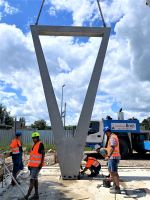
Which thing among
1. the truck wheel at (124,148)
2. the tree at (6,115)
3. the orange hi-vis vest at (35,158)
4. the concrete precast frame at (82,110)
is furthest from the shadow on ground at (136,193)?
the tree at (6,115)

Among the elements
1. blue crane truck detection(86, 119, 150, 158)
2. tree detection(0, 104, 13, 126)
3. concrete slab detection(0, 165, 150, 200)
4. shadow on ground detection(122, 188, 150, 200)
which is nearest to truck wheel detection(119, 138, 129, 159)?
blue crane truck detection(86, 119, 150, 158)

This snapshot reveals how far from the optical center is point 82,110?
14.4m

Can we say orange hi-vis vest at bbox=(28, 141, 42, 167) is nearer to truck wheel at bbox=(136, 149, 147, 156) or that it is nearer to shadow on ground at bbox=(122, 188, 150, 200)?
shadow on ground at bbox=(122, 188, 150, 200)

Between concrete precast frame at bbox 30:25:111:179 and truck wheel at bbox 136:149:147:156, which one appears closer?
concrete precast frame at bbox 30:25:111:179

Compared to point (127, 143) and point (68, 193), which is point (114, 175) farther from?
point (127, 143)

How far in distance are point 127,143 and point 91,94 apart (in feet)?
39.5

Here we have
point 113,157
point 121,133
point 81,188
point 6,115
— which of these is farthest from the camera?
point 6,115

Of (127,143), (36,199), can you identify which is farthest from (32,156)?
(127,143)

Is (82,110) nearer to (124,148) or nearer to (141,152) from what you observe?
(124,148)

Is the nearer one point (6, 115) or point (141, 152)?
point (141, 152)

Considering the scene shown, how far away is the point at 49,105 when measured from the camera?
14.3 m

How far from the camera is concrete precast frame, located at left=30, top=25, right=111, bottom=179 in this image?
14.1 meters

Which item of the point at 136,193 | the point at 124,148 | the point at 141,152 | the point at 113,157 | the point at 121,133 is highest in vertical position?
the point at 121,133

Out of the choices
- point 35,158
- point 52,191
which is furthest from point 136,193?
point 35,158
